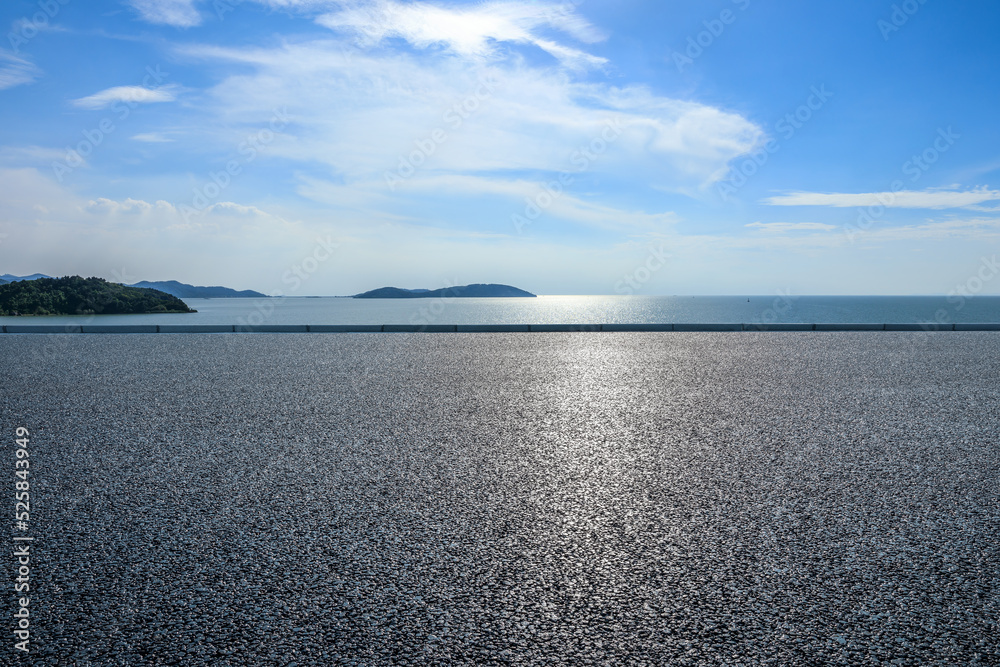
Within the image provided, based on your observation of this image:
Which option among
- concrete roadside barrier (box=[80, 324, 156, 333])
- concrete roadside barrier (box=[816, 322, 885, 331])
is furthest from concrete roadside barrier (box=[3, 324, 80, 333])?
concrete roadside barrier (box=[816, 322, 885, 331])

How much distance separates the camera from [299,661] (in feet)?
8.77

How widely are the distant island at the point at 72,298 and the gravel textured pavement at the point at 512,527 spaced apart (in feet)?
270

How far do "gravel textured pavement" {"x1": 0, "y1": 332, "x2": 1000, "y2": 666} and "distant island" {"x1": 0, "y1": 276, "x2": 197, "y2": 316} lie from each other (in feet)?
270

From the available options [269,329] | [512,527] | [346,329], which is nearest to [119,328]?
[269,329]

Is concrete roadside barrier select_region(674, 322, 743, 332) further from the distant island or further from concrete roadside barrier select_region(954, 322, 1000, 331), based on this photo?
the distant island

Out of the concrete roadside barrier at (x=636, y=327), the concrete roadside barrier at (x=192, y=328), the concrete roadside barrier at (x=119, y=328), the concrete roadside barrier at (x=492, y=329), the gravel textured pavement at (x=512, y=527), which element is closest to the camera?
the gravel textured pavement at (x=512, y=527)

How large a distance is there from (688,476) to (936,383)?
7.58m

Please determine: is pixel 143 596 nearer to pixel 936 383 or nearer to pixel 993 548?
pixel 993 548

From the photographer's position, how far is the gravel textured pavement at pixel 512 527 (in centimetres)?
284

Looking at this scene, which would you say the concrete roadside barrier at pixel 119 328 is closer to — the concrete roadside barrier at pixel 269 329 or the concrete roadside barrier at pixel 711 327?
the concrete roadside barrier at pixel 269 329

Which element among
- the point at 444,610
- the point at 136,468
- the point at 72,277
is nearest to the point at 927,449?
the point at 444,610

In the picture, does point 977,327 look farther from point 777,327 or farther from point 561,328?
point 561,328

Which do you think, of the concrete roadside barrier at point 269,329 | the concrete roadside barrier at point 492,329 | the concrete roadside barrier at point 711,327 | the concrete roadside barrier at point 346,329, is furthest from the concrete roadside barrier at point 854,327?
the concrete roadside barrier at point 269,329

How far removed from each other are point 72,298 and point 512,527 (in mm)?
93455
